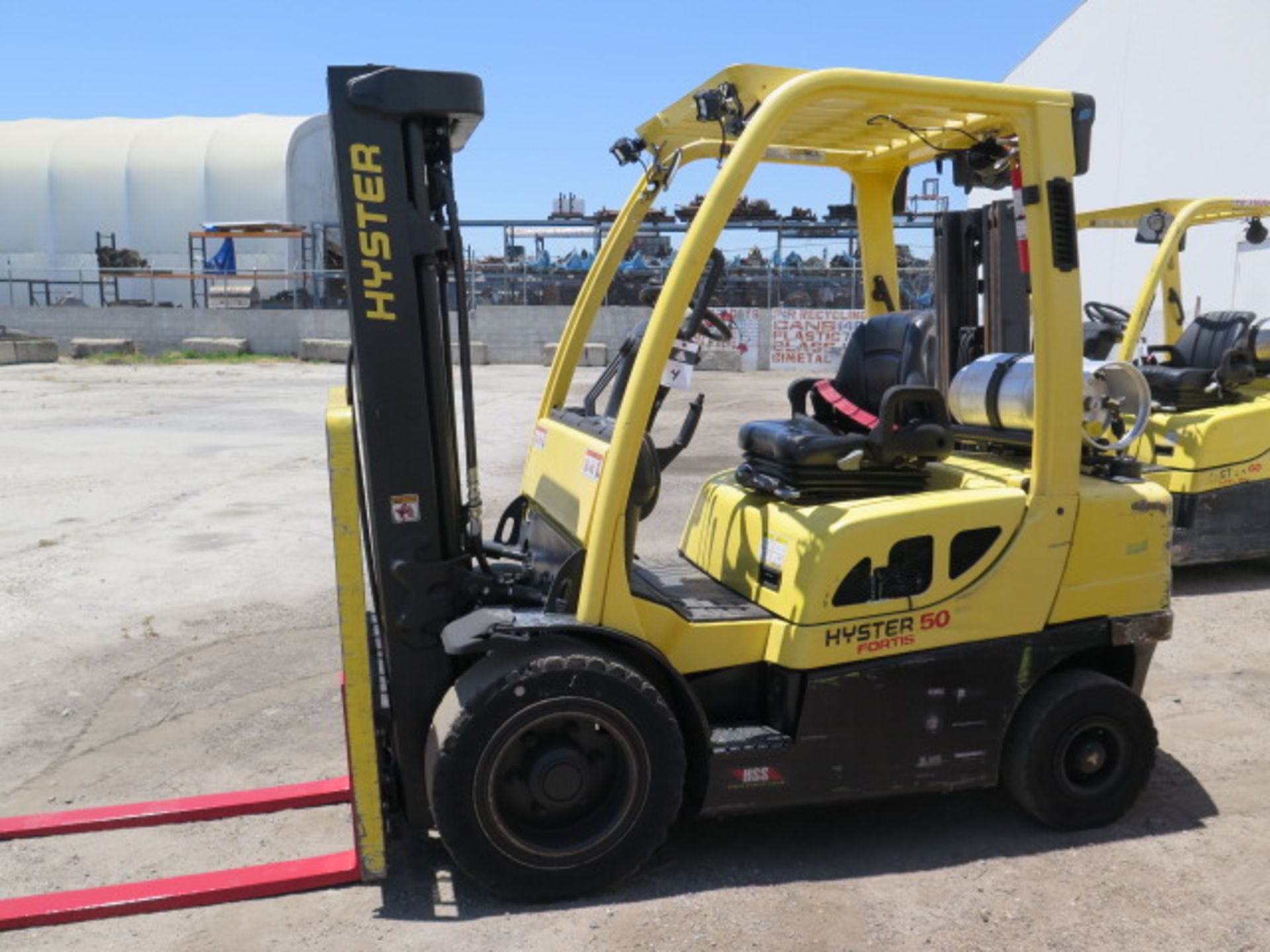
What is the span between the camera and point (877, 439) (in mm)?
4250

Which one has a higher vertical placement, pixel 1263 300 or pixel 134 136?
pixel 134 136

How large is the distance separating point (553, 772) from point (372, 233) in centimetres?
184

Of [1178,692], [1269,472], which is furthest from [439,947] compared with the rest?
[1269,472]

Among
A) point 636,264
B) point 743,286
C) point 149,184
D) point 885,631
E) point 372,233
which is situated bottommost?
point 885,631

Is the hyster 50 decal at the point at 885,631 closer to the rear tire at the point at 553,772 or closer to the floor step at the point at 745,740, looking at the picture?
the floor step at the point at 745,740

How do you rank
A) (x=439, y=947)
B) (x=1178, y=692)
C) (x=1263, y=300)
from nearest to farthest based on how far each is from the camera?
(x=439, y=947)
(x=1178, y=692)
(x=1263, y=300)

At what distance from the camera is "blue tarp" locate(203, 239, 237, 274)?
38156 mm

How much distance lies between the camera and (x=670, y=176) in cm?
472

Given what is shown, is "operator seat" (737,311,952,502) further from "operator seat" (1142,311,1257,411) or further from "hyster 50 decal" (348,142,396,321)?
"operator seat" (1142,311,1257,411)

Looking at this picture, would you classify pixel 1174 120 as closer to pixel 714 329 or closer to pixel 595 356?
pixel 595 356

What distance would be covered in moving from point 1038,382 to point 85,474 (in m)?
11.4

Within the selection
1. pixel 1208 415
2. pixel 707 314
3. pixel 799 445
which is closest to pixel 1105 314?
pixel 1208 415

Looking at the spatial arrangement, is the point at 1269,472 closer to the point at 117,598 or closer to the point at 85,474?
the point at 117,598

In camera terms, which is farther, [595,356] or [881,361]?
[595,356]
